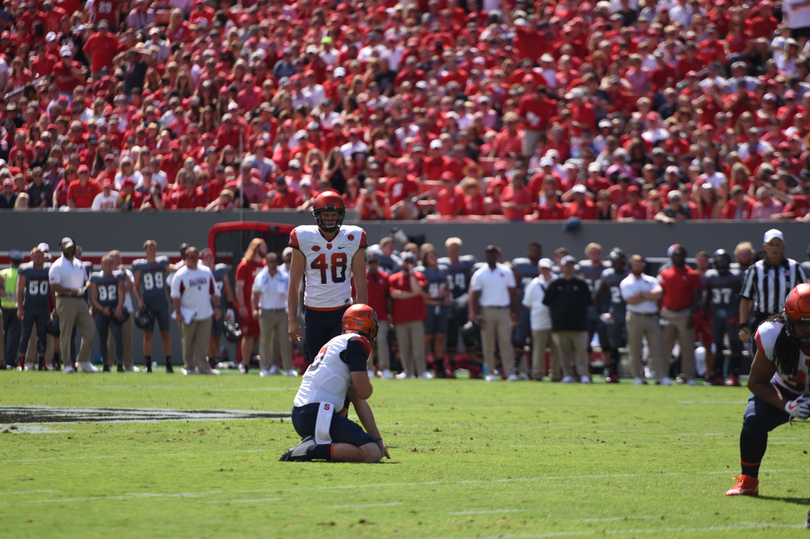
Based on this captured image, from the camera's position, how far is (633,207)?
17656mm

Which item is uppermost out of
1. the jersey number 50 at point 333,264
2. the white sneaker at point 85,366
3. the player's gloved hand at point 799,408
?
the jersey number 50 at point 333,264

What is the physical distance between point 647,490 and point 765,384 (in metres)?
0.90

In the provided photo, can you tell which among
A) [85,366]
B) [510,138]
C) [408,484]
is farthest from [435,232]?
[408,484]

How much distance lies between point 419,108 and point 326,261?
13.0 m

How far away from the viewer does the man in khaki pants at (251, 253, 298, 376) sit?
1653cm

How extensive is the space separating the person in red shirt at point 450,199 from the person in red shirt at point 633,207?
282 cm

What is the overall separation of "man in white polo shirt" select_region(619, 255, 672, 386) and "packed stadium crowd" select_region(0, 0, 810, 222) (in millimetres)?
1838

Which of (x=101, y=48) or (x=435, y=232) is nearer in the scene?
(x=435, y=232)

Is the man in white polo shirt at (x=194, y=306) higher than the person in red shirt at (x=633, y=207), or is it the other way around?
the person in red shirt at (x=633, y=207)

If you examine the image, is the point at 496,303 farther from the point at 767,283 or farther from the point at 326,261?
the point at 326,261

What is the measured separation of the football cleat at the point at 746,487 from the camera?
5961mm

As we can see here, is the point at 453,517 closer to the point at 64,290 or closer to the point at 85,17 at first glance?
the point at 64,290

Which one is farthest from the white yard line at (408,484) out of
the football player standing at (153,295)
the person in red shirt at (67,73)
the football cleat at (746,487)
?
the person in red shirt at (67,73)

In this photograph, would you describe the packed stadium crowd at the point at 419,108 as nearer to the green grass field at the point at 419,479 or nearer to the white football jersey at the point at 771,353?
the green grass field at the point at 419,479
